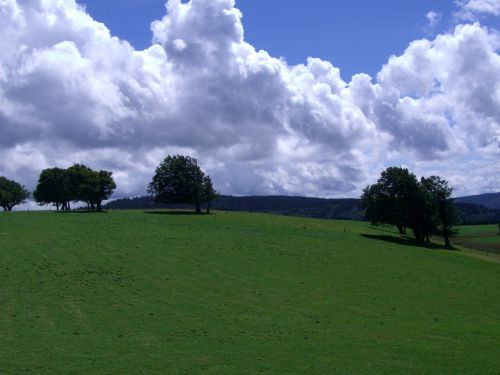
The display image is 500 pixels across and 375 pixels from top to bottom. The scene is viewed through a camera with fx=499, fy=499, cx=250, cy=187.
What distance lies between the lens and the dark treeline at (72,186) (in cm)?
10044

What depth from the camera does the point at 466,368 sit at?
1958 centimetres

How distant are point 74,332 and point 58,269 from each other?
16132mm

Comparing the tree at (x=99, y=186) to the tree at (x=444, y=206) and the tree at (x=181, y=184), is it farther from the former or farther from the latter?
the tree at (x=444, y=206)

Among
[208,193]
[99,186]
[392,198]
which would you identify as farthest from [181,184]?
[392,198]

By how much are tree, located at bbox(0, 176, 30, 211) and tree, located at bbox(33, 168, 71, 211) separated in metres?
16.5

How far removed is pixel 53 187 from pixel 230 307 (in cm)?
9093

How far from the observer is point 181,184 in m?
103

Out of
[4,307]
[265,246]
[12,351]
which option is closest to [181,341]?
[12,351]

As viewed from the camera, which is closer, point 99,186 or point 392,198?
point 392,198

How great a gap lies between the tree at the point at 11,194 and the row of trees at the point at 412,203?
86.8 meters

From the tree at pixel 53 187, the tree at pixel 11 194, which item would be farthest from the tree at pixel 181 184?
the tree at pixel 11 194

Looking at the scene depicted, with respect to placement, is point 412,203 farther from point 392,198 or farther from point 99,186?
point 99,186

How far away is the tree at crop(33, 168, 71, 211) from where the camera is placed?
109062 mm

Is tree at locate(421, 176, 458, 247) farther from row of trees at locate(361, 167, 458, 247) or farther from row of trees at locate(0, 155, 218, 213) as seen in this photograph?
row of trees at locate(0, 155, 218, 213)
